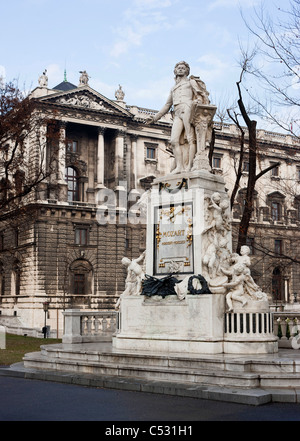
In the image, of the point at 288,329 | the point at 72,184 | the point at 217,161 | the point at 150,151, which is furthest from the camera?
the point at 217,161

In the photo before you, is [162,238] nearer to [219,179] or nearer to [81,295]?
[219,179]

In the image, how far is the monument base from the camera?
13055 mm

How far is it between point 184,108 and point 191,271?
4.26 metres

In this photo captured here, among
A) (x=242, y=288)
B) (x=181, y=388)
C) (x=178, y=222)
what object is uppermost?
(x=178, y=222)

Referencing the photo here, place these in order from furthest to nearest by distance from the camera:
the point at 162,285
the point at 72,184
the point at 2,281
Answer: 1. the point at 2,281
2. the point at 72,184
3. the point at 162,285

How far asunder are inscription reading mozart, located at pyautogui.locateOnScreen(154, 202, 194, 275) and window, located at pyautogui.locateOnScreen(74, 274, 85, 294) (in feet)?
144

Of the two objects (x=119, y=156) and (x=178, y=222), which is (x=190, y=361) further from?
(x=119, y=156)

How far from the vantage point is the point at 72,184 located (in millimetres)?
62094

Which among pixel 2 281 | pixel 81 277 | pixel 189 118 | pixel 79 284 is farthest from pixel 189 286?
pixel 2 281

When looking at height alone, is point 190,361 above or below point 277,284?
below

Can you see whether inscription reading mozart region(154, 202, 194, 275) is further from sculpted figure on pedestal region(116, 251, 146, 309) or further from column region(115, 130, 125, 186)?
column region(115, 130, 125, 186)

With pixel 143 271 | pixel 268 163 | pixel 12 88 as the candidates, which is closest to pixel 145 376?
pixel 143 271

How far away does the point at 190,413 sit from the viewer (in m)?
9.21

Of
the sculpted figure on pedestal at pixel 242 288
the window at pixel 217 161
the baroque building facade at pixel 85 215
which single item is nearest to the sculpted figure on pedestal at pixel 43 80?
the baroque building facade at pixel 85 215
